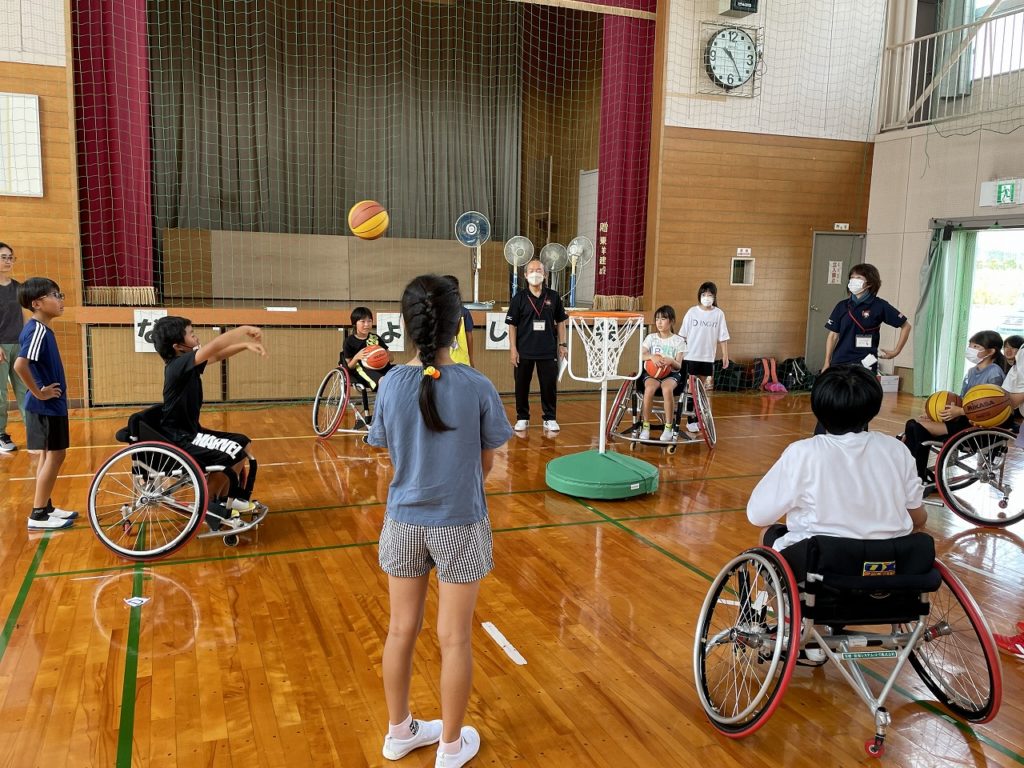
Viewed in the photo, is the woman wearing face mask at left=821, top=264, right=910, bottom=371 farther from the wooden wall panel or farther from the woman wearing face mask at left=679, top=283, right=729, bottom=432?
the wooden wall panel

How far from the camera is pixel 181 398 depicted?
3.62 meters

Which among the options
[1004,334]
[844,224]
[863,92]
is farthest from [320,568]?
[863,92]

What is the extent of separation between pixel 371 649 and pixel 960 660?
6.69ft

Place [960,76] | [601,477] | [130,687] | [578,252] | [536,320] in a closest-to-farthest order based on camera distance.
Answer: [130,687] → [601,477] → [536,320] → [578,252] → [960,76]

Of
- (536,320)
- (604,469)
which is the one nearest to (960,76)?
Result: (536,320)

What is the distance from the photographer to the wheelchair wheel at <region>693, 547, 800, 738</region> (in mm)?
2070

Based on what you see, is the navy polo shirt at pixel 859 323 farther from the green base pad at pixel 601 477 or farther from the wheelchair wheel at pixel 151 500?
the wheelchair wheel at pixel 151 500

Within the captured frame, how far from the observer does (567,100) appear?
11961 millimetres

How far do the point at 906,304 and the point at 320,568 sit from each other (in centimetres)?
805

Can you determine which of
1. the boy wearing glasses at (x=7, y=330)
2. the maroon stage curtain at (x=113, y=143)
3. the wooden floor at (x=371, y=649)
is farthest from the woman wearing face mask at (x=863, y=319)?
the maroon stage curtain at (x=113, y=143)

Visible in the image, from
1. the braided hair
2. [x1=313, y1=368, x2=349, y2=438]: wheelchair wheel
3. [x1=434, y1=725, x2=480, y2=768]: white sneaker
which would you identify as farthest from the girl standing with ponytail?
[x1=313, y1=368, x2=349, y2=438]: wheelchair wheel

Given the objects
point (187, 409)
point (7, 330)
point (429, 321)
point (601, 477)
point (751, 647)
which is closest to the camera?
point (429, 321)

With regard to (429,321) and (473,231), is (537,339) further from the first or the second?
(429,321)

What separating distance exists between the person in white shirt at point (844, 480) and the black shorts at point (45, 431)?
3.28 m
